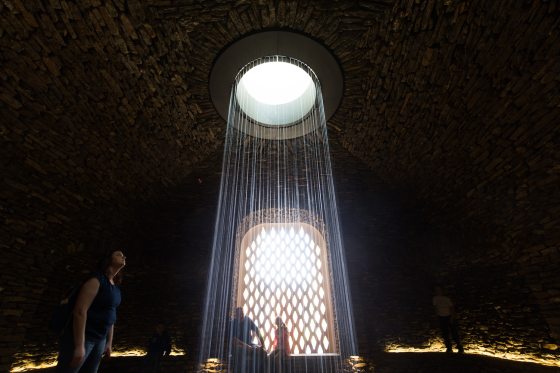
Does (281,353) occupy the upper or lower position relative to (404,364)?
upper

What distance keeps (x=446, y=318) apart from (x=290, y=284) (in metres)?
2.46

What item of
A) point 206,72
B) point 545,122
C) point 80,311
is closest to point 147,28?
point 206,72

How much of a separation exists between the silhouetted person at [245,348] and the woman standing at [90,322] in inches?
85.2

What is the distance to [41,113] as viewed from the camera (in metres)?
2.54

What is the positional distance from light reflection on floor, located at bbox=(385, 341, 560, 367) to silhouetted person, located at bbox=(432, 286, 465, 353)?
0.60 feet

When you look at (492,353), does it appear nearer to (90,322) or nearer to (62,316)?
(90,322)

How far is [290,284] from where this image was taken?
5.07 meters

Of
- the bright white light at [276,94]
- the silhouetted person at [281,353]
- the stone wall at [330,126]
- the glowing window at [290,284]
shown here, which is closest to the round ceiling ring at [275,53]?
the stone wall at [330,126]

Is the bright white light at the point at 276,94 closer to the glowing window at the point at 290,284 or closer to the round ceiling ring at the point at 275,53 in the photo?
the round ceiling ring at the point at 275,53

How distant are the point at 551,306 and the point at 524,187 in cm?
127

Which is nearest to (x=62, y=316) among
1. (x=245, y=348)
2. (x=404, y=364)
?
(x=245, y=348)

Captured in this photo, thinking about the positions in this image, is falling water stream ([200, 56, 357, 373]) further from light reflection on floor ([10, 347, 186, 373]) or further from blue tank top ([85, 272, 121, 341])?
blue tank top ([85, 272, 121, 341])

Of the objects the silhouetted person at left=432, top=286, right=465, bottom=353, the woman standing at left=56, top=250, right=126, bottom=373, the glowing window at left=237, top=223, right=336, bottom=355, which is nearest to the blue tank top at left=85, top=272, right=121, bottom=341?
the woman standing at left=56, top=250, right=126, bottom=373

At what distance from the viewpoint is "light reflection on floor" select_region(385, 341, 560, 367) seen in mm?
2896
